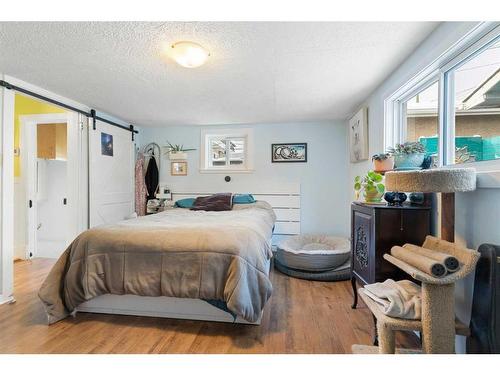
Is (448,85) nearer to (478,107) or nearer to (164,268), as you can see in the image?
(478,107)

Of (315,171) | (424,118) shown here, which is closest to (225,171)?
(315,171)

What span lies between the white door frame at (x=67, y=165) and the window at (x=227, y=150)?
1805mm

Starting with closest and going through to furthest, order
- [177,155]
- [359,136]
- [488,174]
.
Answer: [488,174] < [359,136] < [177,155]

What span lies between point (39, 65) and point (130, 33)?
1.12 m

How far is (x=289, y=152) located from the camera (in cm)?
406

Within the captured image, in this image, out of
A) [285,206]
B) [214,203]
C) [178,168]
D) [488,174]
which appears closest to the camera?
[488,174]

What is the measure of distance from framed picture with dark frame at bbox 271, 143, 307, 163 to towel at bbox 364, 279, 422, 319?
2.81m

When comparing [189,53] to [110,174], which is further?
[110,174]

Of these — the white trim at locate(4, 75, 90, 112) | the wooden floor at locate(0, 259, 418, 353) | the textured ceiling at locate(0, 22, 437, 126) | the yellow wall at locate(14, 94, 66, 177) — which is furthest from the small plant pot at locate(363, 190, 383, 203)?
the yellow wall at locate(14, 94, 66, 177)

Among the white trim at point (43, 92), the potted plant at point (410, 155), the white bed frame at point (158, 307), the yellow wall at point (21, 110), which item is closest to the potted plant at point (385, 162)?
the potted plant at point (410, 155)

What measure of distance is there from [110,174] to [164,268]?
2.45 meters

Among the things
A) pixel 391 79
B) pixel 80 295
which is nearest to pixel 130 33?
pixel 80 295

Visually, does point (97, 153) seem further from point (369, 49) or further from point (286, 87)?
point (369, 49)

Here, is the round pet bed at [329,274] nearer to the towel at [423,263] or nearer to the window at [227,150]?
the towel at [423,263]
